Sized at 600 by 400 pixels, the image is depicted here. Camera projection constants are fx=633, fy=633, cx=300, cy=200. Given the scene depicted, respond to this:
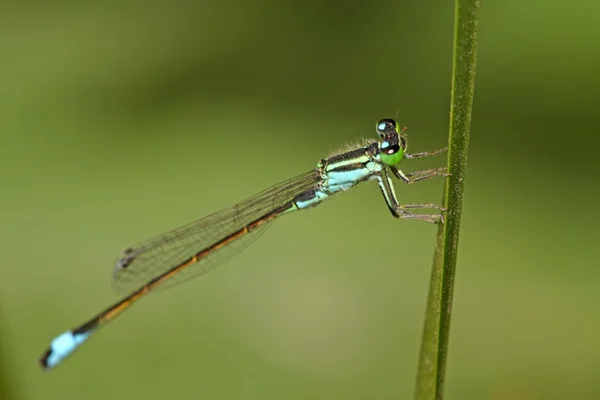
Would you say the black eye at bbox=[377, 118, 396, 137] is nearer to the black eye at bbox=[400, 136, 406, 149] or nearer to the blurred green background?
the black eye at bbox=[400, 136, 406, 149]

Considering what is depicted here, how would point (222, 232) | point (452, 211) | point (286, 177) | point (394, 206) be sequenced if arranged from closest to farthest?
point (452, 211) → point (394, 206) → point (222, 232) → point (286, 177)

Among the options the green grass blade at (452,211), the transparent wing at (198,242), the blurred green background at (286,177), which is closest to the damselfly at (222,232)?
the transparent wing at (198,242)

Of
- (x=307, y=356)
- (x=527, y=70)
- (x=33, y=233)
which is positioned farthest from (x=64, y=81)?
Result: (x=527, y=70)

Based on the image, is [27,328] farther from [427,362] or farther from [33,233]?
[427,362]

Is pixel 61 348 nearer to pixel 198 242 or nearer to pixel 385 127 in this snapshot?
pixel 198 242

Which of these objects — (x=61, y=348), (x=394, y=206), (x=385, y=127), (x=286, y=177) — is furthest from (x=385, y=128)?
(x=61, y=348)

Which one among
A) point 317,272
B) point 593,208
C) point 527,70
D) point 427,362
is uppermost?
point 527,70

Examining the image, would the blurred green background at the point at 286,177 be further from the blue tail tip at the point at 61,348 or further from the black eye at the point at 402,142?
the black eye at the point at 402,142
